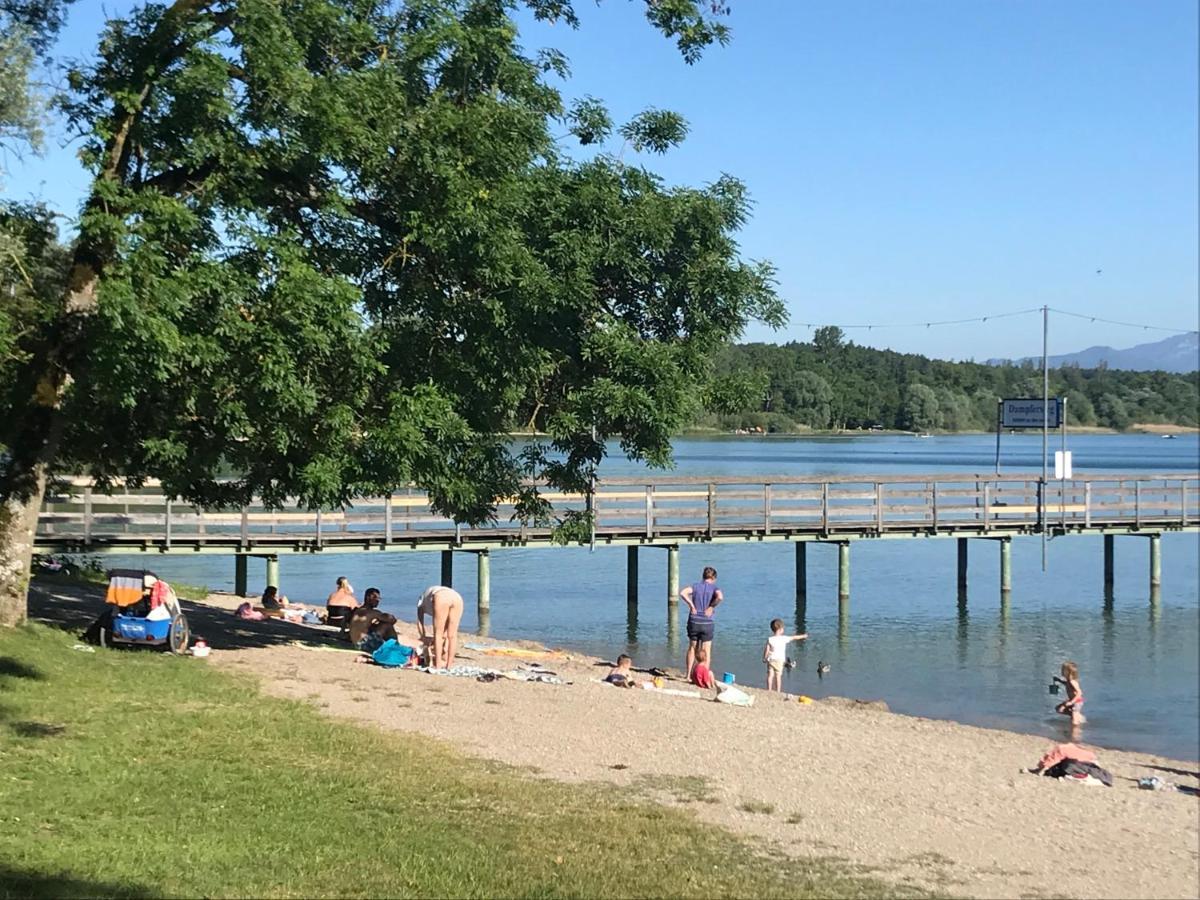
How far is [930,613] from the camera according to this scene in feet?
102

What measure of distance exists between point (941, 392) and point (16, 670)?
9876 mm

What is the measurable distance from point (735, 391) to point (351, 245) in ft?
16.2

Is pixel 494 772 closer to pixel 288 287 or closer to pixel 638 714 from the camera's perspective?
pixel 638 714

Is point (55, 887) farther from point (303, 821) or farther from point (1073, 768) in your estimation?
point (1073, 768)

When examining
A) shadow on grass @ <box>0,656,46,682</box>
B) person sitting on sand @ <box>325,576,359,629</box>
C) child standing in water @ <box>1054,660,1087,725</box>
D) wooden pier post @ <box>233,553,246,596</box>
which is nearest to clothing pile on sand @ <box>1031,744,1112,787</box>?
Result: child standing in water @ <box>1054,660,1087,725</box>

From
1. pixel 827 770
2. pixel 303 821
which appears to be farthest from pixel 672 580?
pixel 303 821

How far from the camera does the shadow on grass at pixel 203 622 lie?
1780 cm

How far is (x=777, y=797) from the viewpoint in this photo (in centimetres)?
1053

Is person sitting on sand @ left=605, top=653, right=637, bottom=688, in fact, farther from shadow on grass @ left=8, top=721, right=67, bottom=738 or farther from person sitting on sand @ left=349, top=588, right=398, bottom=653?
shadow on grass @ left=8, top=721, right=67, bottom=738

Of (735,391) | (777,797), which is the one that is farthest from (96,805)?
(735,391)

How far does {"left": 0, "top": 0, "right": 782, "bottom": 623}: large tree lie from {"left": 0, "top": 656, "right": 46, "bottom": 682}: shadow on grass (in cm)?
205

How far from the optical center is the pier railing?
26.0 m

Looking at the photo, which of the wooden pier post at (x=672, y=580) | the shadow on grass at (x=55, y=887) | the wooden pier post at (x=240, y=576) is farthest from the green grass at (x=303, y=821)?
the wooden pier post at (x=672, y=580)

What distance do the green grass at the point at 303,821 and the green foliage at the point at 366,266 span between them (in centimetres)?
353
